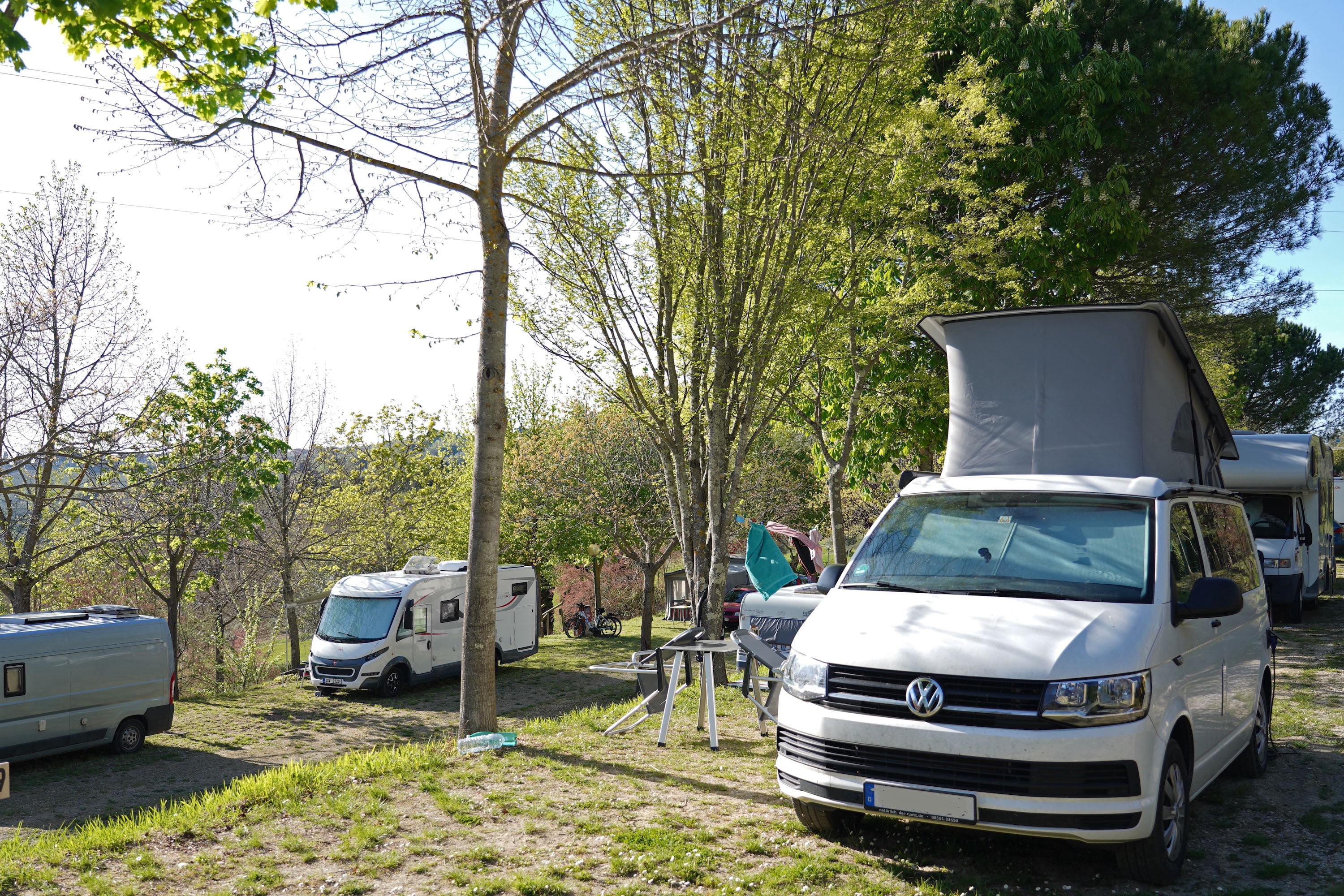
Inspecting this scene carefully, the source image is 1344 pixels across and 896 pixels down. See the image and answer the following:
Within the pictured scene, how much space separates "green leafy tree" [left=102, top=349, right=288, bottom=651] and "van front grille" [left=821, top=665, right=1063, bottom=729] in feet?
47.5

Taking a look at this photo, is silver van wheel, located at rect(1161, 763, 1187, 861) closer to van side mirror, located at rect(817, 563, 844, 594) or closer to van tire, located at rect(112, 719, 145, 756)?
van side mirror, located at rect(817, 563, 844, 594)

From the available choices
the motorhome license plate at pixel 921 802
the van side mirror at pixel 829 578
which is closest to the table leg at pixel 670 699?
the van side mirror at pixel 829 578

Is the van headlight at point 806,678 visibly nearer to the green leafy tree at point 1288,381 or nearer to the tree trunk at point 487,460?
the tree trunk at point 487,460

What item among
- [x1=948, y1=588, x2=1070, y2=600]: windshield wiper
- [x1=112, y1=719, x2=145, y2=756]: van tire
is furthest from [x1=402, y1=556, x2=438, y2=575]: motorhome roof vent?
[x1=948, y1=588, x2=1070, y2=600]: windshield wiper

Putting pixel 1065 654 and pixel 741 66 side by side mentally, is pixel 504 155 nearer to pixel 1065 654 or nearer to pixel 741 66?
pixel 741 66

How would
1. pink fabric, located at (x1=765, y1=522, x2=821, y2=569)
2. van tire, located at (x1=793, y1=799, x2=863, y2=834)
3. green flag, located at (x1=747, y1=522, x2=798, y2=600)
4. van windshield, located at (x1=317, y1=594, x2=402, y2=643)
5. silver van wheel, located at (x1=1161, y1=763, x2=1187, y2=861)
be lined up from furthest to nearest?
van windshield, located at (x1=317, y1=594, x2=402, y2=643) → pink fabric, located at (x1=765, y1=522, x2=821, y2=569) → green flag, located at (x1=747, y1=522, x2=798, y2=600) → van tire, located at (x1=793, y1=799, x2=863, y2=834) → silver van wheel, located at (x1=1161, y1=763, x2=1187, y2=861)

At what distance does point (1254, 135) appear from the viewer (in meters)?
17.9

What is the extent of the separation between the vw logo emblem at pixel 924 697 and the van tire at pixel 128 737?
14.5 meters

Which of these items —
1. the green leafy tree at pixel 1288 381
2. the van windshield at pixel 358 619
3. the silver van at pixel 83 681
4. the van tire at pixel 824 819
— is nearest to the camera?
the van tire at pixel 824 819

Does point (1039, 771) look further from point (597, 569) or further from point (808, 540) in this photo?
point (597, 569)

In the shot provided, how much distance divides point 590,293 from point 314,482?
19.5 meters

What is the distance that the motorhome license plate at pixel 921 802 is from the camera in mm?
4328

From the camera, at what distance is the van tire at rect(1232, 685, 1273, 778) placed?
685cm

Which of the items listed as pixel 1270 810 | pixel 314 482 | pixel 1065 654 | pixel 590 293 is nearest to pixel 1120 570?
pixel 1065 654
